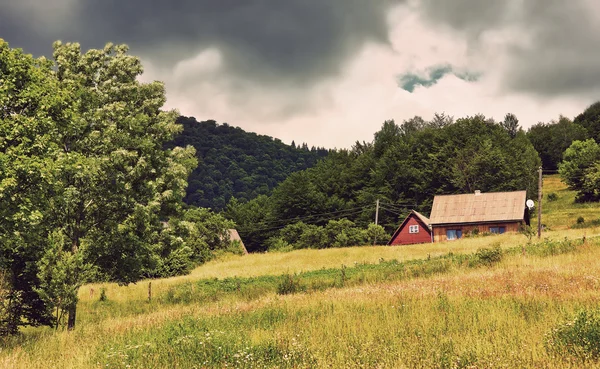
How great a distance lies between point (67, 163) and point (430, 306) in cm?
1383

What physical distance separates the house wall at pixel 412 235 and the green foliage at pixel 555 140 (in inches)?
3345

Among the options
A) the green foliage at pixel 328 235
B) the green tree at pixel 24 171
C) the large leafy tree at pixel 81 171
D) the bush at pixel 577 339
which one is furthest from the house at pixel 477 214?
the bush at pixel 577 339

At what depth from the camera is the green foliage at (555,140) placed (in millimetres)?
135125

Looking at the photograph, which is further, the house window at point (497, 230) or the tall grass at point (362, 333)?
the house window at point (497, 230)

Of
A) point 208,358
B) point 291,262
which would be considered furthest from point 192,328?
point 291,262

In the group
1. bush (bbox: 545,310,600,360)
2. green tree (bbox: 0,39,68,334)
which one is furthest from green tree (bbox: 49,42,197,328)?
bush (bbox: 545,310,600,360)

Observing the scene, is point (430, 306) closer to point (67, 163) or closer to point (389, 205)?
point (67, 163)

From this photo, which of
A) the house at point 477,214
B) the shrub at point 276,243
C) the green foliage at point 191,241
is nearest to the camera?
the green foliage at point 191,241

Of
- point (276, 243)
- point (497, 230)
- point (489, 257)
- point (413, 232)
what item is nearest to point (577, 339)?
point (489, 257)

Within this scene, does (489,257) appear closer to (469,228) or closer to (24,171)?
(24,171)

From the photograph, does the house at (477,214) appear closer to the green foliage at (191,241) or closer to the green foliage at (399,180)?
the green foliage at (399,180)

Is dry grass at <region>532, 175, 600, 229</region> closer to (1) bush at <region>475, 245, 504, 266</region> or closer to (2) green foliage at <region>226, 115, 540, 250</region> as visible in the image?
(2) green foliage at <region>226, 115, 540, 250</region>

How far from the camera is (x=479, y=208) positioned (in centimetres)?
6669

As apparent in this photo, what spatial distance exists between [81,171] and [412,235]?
56712 mm
